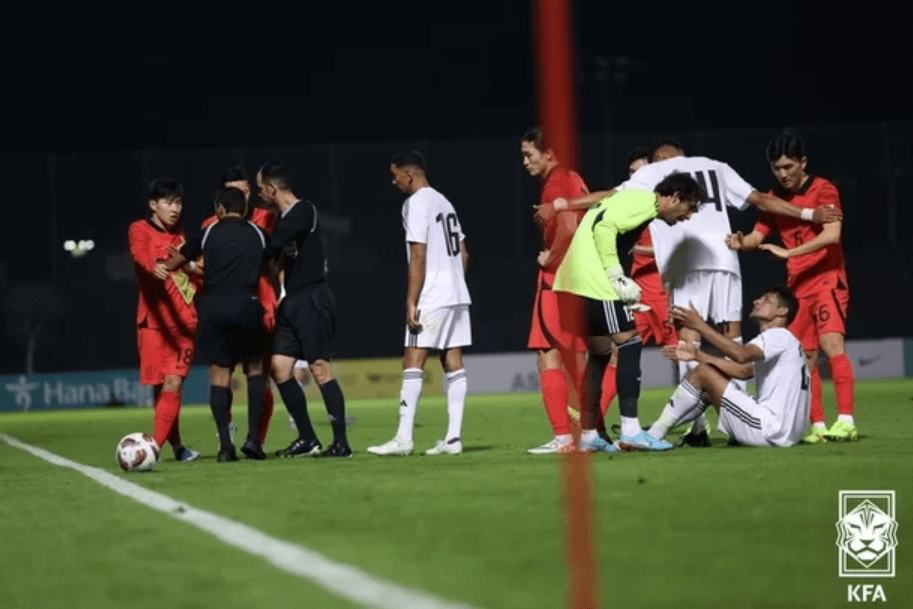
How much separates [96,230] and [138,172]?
4.44 feet

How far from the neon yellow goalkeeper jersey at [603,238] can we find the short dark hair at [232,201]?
7.58 feet

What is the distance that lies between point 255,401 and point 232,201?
52.9 inches

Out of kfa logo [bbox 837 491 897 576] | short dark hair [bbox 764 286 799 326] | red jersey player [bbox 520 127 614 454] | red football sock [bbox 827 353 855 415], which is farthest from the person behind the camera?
red football sock [bbox 827 353 855 415]

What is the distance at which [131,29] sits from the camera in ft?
146

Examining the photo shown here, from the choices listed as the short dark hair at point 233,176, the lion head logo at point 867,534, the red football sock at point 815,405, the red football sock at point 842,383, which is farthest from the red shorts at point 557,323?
the lion head logo at point 867,534

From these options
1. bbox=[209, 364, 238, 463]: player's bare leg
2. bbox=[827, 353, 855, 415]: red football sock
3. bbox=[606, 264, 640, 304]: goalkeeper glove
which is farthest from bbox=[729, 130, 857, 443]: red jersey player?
bbox=[209, 364, 238, 463]: player's bare leg

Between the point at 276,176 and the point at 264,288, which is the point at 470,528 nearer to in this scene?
the point at 276,176

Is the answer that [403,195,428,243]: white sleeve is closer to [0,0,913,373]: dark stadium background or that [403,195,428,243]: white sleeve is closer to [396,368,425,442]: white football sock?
[396,368,425,442]: white football sock

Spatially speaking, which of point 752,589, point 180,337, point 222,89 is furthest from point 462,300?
point 222,89

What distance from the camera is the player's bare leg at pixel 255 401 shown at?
11.5 metres

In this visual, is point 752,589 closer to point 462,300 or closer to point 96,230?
point 462,300

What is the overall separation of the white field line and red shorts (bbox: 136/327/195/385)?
9.74ft

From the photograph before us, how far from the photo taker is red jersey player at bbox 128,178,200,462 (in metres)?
11.5

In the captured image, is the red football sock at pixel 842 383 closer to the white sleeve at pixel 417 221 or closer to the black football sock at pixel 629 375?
the black football sock at pixel 629 375
